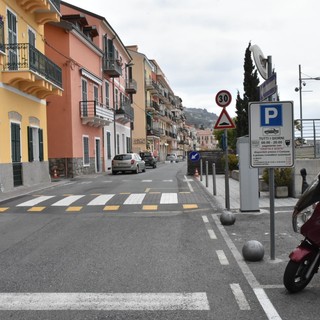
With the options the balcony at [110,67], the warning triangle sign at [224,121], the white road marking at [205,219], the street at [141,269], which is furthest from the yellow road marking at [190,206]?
the balcony at [110,67]

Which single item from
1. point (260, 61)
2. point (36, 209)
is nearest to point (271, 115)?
point (260, 61)

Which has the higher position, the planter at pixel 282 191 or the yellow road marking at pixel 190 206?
the planter at pixel 282 191

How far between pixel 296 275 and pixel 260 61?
3.73 meters

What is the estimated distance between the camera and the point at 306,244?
4.67 m

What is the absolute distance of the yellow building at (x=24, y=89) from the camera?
56.1 feet

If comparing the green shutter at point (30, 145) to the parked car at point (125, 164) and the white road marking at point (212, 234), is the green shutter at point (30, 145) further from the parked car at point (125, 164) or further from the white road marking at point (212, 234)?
the white road marking at point (212, 234)

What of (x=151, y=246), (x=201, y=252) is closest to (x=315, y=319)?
(x=201, y=252)

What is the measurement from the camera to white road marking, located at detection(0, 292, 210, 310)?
431 cm

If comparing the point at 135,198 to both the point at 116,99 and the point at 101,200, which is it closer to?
the point at 101,200

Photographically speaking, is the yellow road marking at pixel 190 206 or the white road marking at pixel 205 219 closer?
the white road marking at pixel 205 219

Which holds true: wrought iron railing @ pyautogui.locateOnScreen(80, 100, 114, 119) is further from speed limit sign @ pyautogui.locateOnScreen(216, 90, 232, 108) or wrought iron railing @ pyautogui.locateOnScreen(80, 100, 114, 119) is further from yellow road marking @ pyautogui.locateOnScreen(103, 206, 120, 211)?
speed limit sign @ pyautogui.locateOnScreen(216, 90, 232, 108)

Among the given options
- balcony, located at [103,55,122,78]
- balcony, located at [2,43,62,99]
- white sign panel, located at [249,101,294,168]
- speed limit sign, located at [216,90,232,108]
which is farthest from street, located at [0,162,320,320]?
balcony, located at [103,55,122,78]

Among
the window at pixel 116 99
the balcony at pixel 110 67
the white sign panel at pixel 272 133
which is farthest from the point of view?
the window at pixel 116 99

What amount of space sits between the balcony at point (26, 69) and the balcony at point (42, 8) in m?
2.29
